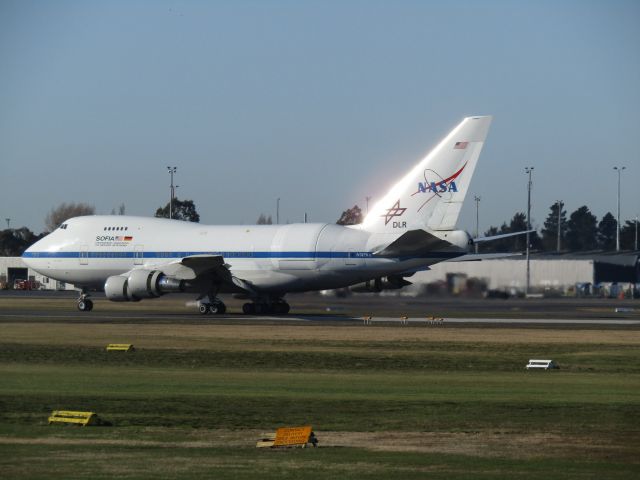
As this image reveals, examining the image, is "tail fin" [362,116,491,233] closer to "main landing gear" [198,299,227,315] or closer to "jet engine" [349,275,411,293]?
"jet engine" [349,275,411,293]

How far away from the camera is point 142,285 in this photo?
57.2 metres

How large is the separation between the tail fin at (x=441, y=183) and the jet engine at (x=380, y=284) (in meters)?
4.14

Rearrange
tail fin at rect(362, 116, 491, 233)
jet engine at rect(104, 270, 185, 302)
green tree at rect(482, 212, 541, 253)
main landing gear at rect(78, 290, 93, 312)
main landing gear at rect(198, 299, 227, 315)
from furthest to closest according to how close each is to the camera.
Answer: green tree at rect(482, 212, 541, 253), main landing gear at rect(78, 290, 93, 312), main landing gear at rect(198, 299, 227, 315), jet engine at rect(104, 270, 185, 302), tail fin at rect(362, 116, 491, 233)

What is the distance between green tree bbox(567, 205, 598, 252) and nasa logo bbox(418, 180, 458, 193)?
130 m

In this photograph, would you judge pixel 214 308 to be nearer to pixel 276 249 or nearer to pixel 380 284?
pixel 276 249

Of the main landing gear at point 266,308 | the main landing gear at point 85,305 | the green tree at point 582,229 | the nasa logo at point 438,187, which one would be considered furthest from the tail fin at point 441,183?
the green tree at point 582,229

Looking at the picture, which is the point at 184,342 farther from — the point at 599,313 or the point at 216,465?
the point at 599,313

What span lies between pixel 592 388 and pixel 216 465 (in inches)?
524

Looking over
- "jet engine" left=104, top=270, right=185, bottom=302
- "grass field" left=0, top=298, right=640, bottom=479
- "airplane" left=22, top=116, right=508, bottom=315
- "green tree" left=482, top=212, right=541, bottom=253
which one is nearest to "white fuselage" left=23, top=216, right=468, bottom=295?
"airplane" left=22, top=116, right=508, bottom=315

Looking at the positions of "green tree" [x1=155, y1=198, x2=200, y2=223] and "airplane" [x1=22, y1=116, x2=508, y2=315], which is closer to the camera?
"airplane" [x1=22, y1=116, x2=508, y2=315]

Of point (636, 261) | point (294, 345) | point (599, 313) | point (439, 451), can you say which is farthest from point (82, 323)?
point (636, 261)

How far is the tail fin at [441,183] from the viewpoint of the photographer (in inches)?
2089

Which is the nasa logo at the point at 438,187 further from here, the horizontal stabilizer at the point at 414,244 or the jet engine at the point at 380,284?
the jet engine at the point at 380,284

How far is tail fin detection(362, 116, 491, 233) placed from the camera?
2089 inches
